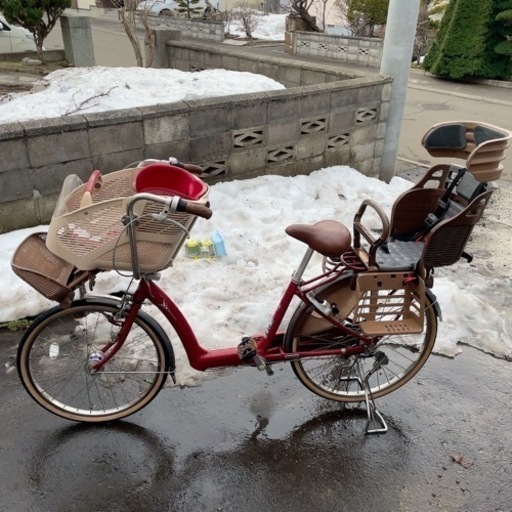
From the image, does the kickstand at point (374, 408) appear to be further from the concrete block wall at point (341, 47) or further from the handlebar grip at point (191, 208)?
the concrete block wall at point (341, 47)

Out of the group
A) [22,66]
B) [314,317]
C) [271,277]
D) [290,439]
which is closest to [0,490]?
[290,439]

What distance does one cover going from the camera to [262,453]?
313 cm

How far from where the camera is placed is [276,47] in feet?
78.7

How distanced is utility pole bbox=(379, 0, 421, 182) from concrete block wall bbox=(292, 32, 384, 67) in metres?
13.1

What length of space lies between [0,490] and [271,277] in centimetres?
264

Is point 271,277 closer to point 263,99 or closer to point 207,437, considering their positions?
point 207,437

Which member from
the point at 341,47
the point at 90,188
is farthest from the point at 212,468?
the point at 341,47

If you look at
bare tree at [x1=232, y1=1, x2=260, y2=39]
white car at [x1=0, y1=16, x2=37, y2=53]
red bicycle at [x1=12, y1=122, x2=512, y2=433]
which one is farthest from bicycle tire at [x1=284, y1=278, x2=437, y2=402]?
bare tree at [x1=232, y1=1, x2=260, y2=39]

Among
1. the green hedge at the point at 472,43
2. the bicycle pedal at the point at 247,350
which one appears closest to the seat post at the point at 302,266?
the bicycle pedal at the point at 247,350

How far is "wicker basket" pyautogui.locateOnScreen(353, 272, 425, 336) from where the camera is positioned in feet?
9.80

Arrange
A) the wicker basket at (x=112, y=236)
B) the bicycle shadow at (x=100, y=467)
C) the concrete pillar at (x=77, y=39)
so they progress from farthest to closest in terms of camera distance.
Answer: the concrete pillar at (x=77, y=39)
the bicycle shadow at (x=100, y=467)
the wicker basket at (x=112, y=236)

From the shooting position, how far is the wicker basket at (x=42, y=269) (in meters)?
2.70

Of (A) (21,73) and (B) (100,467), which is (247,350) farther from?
(A) (21,73)

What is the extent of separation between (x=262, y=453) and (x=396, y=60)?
560 centimetres
